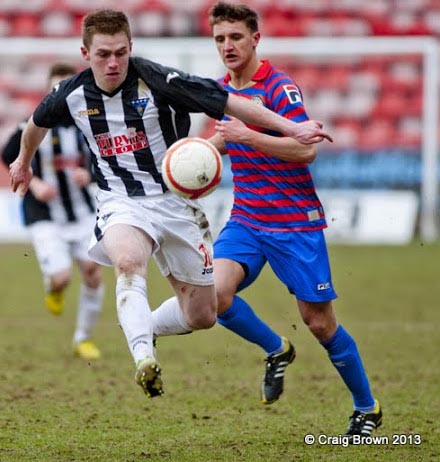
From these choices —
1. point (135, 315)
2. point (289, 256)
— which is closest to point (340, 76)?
point (289, 256)

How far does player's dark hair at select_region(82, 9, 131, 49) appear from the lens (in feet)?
17.3

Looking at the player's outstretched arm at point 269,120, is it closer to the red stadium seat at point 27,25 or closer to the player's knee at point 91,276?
the player's knee at point 91,276

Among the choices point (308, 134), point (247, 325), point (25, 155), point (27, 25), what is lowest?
point (247, 325)

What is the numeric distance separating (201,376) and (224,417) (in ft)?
4.83

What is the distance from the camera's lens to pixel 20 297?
12.0 metres

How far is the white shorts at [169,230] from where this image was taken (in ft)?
18.0

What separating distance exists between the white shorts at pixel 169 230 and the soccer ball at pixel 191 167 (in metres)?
0.43

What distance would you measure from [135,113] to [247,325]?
1.58 meters

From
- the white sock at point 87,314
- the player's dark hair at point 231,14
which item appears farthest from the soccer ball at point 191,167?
the white sock at point 87,314

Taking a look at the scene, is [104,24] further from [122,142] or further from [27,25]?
[27,25]

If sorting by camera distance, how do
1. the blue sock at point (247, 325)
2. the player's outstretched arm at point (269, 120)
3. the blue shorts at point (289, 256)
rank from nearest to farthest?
the player's outstretched arm at point (269, 120)
the blue shorts at point (289, 256)
the blue sock at point (247, 325)

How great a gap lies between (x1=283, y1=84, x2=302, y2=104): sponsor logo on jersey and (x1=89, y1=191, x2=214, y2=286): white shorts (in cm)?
80

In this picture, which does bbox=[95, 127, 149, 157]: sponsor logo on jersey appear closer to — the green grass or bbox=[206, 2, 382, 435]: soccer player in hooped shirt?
bbox=[206, 2, 382, 435]: soccer player in hooped shirt

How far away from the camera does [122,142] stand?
5.54 meters
